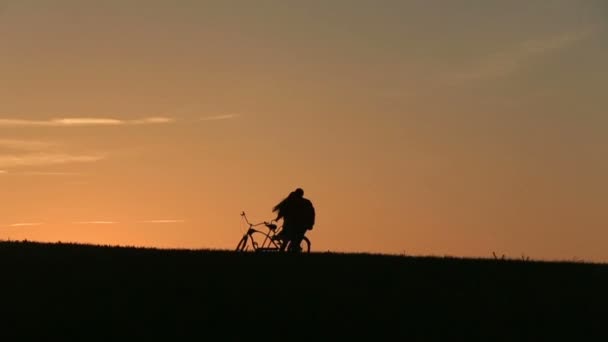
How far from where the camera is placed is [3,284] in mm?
28953

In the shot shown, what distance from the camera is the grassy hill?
25672mm

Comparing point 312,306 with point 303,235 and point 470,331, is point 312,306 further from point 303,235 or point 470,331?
point 303,235

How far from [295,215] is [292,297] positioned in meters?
8.65

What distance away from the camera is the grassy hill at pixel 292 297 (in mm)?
25672

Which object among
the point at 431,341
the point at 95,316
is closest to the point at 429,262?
the point at 431,341

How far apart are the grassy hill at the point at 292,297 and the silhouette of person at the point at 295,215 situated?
2854 millimetres

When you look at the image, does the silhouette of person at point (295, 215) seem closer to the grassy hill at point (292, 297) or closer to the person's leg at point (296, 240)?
the person's leg at point (296, 240)

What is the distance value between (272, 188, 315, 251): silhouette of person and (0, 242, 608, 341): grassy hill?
2.85 m

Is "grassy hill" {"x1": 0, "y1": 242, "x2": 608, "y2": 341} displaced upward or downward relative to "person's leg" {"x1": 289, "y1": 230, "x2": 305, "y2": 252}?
downward

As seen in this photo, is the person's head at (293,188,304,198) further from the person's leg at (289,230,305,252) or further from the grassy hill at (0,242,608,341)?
the grassy hill at (0,242,608,341)

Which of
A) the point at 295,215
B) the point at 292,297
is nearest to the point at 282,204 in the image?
the point at 295,215

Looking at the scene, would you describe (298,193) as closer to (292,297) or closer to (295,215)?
(295,215)

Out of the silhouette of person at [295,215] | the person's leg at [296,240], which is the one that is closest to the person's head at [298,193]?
the silhouette of person at [295,215]

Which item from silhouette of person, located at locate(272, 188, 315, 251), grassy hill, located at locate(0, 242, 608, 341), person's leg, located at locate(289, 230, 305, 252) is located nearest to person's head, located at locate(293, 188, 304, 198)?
silhouette of person, located at locate(272, 188, 315, 251)
